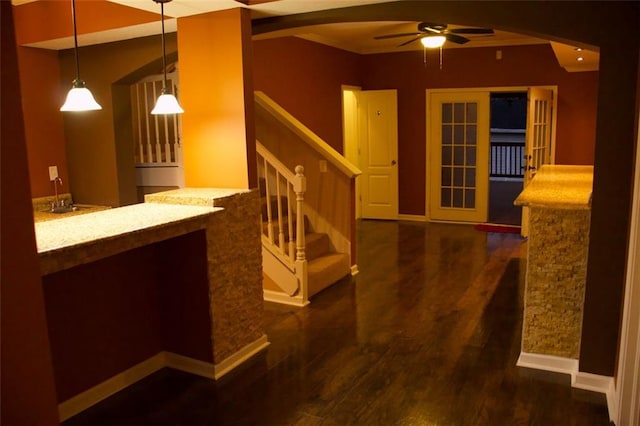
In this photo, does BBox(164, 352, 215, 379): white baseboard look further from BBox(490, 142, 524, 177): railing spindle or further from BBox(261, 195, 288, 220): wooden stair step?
BBox(490, 142, 524, 177): railing spindle

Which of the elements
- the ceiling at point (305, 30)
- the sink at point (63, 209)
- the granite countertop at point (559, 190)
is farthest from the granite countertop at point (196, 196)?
the granite countertop at point (559, 190)

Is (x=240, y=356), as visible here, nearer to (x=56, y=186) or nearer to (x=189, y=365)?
(x=189, y=365)

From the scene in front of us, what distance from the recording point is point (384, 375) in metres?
3.39

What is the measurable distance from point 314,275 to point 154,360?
1816mm

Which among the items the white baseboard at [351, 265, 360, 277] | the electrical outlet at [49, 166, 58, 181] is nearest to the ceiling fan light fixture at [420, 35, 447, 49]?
the white baseboard at [351, 265, 360, 277]

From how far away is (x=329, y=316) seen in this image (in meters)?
4.44

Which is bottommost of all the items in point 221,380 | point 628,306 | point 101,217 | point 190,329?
point 221,380

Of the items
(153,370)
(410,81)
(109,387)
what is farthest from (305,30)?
(410,81)

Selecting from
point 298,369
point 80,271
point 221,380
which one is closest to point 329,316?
point 298,369

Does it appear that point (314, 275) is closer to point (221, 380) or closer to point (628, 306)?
point (221, 380)

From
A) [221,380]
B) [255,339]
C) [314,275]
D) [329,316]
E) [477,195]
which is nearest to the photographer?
[221,380]

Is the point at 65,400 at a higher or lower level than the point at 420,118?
lower

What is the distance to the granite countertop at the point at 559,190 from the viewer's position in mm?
3199

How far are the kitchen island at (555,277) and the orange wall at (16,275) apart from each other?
270 cm
